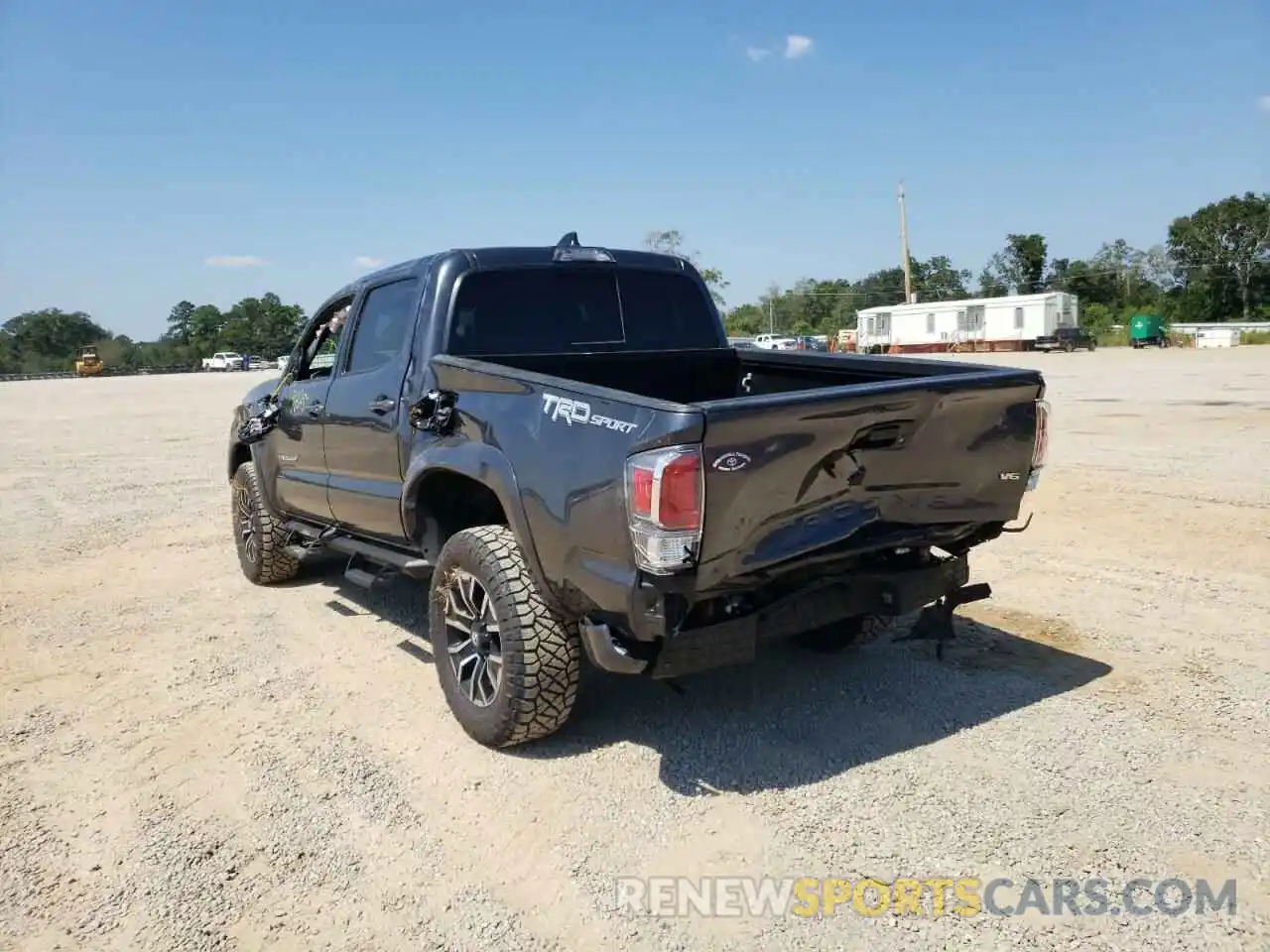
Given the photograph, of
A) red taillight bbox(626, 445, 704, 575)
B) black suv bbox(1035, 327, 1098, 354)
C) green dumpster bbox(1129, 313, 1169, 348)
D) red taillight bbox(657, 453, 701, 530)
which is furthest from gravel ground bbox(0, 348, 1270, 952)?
green dumpster bbox(1129, 313, 1169, 348)

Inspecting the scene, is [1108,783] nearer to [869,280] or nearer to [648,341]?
[648,341]

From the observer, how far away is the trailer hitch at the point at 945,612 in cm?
417

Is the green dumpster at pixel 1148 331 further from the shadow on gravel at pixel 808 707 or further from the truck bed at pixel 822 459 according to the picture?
the truck bed at pixel 822 459

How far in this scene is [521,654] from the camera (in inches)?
146

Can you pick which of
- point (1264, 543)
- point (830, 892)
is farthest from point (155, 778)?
point (1264, 543)

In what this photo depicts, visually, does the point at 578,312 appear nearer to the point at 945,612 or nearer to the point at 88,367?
the point at 945,612

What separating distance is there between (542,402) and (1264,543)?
19.0 feet

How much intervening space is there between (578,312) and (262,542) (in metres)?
3.09

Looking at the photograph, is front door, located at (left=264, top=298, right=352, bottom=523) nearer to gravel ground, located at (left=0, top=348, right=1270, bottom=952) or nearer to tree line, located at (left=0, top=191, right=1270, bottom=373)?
gravel ground, located at (left=0, top=348, right=1270, bottom=952)

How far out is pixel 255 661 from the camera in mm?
5195

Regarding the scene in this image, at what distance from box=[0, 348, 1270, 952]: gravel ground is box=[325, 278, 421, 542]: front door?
84 cm

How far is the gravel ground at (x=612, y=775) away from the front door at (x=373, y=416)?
843mm

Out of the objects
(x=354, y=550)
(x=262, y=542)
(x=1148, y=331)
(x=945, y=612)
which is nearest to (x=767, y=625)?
(x=945, y=612)

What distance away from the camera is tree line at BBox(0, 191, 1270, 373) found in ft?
255
